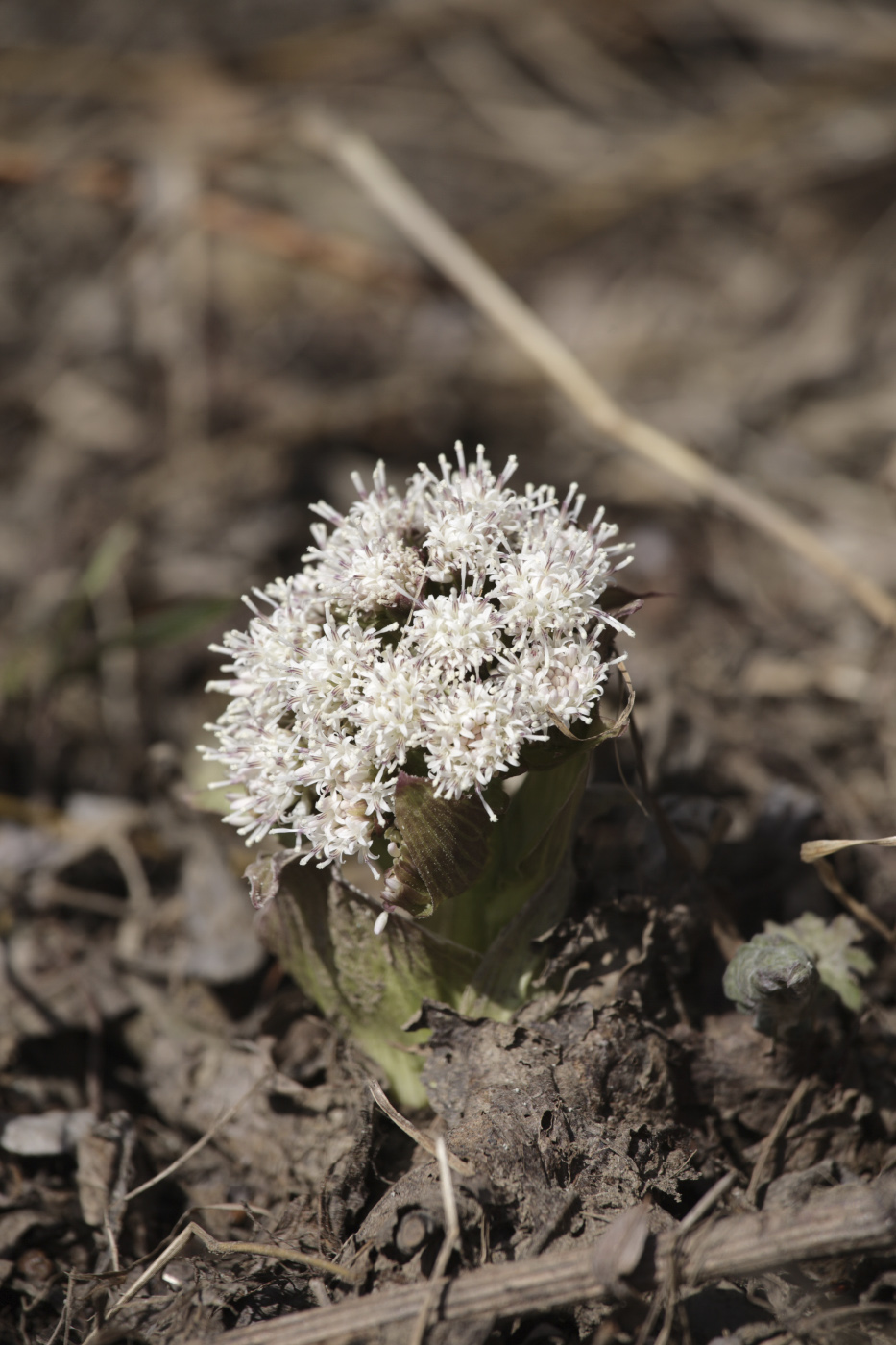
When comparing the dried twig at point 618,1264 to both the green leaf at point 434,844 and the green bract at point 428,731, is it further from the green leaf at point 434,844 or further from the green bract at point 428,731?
the green leaf at point 434,844

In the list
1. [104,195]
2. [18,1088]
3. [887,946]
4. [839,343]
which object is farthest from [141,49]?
[887,946]

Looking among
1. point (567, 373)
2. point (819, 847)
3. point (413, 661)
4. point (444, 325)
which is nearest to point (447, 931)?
point (413, 661)

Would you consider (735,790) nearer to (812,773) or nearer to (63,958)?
(812,773)

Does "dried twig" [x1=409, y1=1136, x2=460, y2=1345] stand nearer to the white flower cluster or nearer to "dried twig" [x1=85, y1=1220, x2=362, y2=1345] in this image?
"dried twig" [x1=85, y1=1220, x2=362, y2=1345]

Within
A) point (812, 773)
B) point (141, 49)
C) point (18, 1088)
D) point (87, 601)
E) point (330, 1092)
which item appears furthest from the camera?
point (141, 49)

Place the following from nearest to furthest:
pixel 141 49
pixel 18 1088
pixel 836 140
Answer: pixel 18 1088 → pixel 836 140 → pixel 141 49

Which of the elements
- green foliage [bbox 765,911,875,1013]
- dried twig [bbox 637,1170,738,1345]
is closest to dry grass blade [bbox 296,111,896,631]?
green foliage [bbox 765,911,875,1013]

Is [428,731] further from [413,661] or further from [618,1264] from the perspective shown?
[618,1264]
